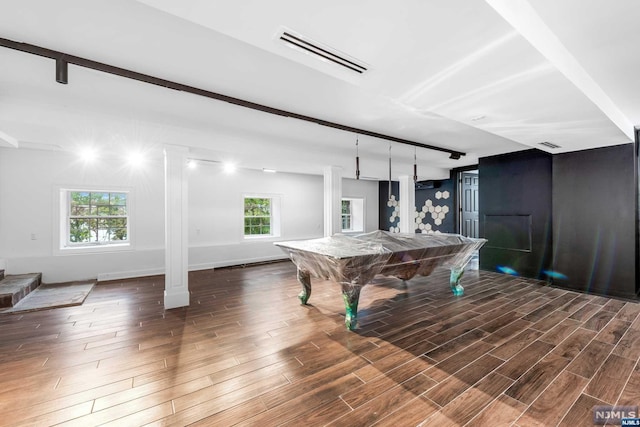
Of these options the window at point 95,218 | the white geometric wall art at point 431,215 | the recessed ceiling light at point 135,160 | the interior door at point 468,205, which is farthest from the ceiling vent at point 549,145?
the window at point 95,218

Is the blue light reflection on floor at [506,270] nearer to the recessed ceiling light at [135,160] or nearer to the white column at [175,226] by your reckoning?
the white column at [175,226]

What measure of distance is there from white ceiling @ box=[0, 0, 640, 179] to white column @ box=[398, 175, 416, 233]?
3150mm

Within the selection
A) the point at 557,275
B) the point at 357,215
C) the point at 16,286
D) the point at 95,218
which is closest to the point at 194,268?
the point at 95,218

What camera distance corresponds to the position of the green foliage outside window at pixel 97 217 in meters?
5.22

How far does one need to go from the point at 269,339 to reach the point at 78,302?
3.04 meters

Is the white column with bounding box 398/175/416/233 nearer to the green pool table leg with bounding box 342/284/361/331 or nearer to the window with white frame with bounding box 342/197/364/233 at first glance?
the window with white frame with bounding box 342/197/364/233

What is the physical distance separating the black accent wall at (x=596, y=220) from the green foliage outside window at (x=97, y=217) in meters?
7.93

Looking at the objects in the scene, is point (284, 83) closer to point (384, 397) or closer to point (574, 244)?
point (384, 397)

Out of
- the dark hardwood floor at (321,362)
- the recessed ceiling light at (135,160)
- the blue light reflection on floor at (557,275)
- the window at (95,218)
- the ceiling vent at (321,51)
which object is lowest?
the dark hardwood floor at (321,362)

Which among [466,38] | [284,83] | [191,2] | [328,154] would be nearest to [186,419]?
[191,2]

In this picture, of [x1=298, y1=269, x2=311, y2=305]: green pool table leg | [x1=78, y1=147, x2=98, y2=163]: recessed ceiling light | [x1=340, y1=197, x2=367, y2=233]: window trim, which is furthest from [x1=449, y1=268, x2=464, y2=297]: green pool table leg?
[x1=78, y1=147, x2=98, y2=163]: recessed ceiling light

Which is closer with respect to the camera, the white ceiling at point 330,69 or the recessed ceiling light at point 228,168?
the white ceiling at point 330,69

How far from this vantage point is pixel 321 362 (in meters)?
2.31

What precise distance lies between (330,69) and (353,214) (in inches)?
307
